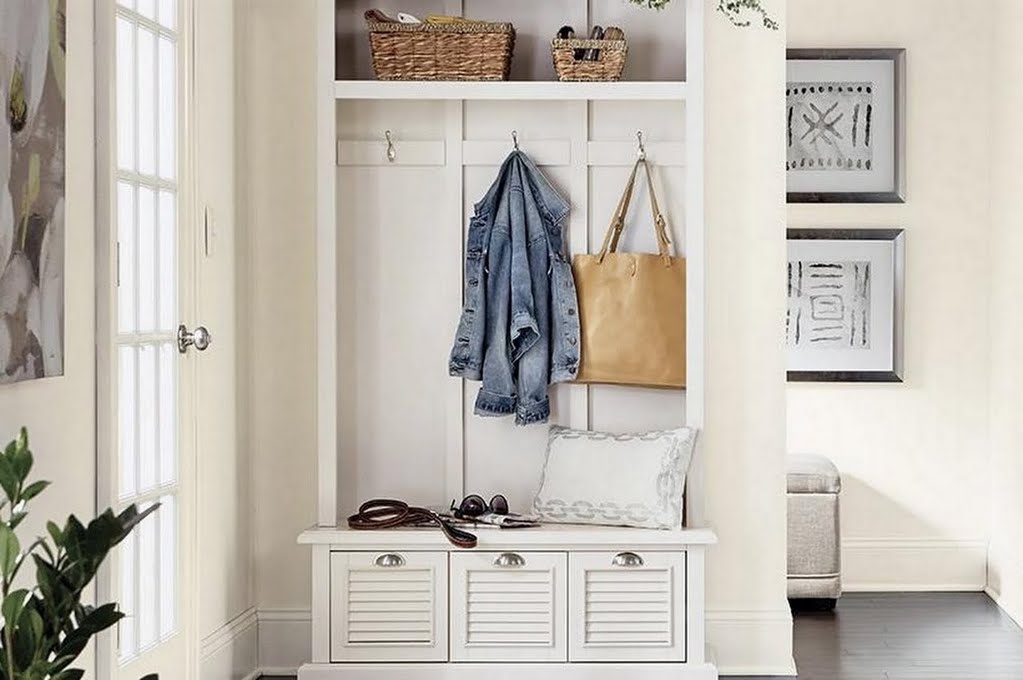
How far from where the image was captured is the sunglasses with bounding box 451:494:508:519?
4238 millimetres

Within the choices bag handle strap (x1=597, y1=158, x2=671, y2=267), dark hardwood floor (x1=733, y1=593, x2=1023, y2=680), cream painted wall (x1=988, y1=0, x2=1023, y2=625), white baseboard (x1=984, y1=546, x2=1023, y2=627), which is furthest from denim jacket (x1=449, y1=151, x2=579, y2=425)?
white baseboard (x1=984, y1=546, x2=1023, y2=627)

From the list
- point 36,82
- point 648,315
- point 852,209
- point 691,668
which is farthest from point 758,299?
point 36,82

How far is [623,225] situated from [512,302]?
1.32 feet

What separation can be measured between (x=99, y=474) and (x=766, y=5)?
93.7 inches

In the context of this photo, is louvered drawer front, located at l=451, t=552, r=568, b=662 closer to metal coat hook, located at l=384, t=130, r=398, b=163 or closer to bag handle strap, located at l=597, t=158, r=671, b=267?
bag handle strap, located at l=597, t=158, r=671, b=267

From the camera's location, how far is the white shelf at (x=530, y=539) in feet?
13.3

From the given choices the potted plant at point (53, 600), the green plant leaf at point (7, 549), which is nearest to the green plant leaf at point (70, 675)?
the potted plant at point (53, 600)

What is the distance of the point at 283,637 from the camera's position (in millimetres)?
4410

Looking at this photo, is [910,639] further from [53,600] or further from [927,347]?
[53,600]

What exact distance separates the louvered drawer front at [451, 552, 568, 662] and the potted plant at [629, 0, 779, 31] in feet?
4.99

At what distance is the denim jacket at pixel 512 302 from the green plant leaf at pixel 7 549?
2.47m

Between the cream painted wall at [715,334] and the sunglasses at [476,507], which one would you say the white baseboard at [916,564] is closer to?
the cream painted wall at [715,334]

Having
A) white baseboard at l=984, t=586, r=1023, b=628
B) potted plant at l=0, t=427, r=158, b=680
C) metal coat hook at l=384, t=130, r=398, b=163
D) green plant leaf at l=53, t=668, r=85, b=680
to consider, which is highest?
metal coat hook at l=384, t=130, r=398, b=163

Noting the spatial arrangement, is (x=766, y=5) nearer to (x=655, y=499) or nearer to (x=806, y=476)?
(x=655, y=499)
